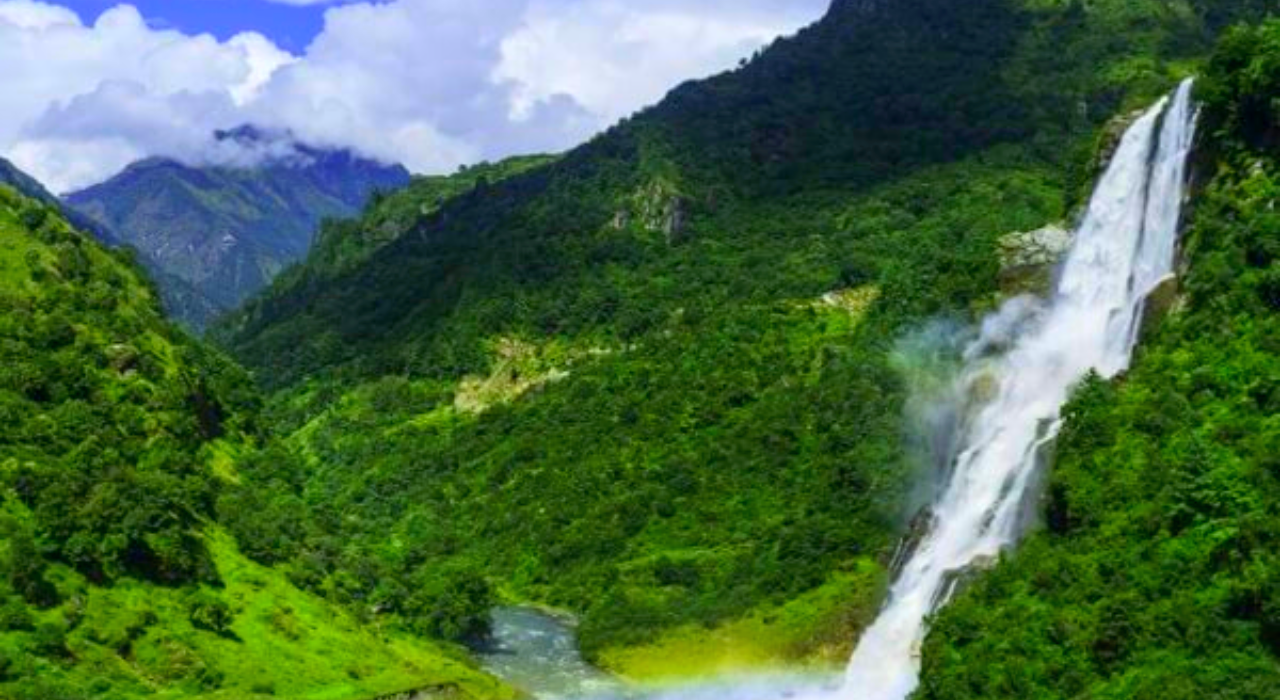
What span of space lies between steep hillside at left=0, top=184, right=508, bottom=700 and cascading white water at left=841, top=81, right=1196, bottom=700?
112ft

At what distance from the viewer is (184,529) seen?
115062 mm

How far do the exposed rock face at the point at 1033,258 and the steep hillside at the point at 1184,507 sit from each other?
63.3ft

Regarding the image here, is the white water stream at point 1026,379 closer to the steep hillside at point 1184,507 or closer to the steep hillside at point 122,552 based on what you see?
the steep hillside at point 1184,507

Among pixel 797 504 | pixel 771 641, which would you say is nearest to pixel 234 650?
pixel 771 641

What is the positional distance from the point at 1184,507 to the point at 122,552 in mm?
76260

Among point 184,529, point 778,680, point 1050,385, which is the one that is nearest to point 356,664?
point 184,529

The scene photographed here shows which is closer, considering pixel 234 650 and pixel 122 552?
pixel 234 650

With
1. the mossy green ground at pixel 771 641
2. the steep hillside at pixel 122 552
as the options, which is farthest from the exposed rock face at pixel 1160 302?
the steep hillside at pixel 122 552

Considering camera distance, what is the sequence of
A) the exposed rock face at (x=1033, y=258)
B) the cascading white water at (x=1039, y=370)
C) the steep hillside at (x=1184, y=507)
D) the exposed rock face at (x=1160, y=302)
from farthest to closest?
the exposed rock face at (x=1033, y=258)
the cascading white water at (x=1039, y=370)
the exposed rock face at (x=1160, y=302)
the steep hillside at (x=1184, y=507)

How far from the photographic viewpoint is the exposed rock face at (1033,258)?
10831cm

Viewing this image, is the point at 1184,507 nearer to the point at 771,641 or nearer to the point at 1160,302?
the point at 1160,302

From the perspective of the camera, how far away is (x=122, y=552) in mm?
105312

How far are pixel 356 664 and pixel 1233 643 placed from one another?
69982 mm

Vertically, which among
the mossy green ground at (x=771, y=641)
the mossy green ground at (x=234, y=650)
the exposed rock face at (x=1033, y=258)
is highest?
the exposed rock face at (x=1033, y=258)
